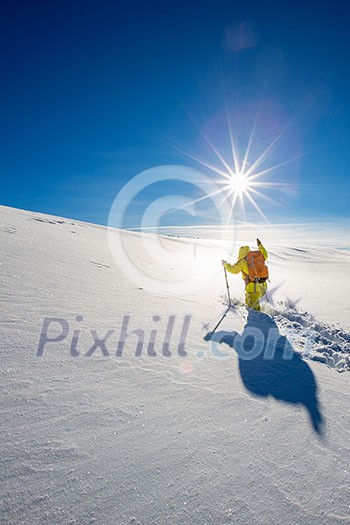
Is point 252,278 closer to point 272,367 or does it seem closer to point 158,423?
point 272,367

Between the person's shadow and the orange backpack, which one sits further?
the orange backpack

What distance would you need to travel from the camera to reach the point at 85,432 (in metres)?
2.13

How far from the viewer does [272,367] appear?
3.65m

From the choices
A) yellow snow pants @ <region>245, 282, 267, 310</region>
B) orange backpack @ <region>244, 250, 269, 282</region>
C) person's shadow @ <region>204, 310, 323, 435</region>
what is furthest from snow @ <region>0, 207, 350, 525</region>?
orange backpack @ <region>244, 250, 269, 282</region>

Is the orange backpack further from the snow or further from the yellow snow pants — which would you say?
the snow

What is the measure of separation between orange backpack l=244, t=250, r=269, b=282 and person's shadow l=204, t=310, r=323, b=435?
6.47ft

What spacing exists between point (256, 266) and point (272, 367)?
3670 mm

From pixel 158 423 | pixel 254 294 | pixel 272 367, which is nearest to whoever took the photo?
pixel 158 423

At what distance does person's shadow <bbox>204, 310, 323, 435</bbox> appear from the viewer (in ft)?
9.77

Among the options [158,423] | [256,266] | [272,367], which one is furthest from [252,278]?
[158,423]

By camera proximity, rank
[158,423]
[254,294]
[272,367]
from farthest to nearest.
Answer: [254,294]
[272,367]
[158,423]

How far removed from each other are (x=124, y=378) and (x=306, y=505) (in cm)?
171

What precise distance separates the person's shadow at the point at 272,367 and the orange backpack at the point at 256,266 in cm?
197

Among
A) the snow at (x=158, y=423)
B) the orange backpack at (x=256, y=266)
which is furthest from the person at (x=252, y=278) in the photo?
the snow at (x=158, y=423)
